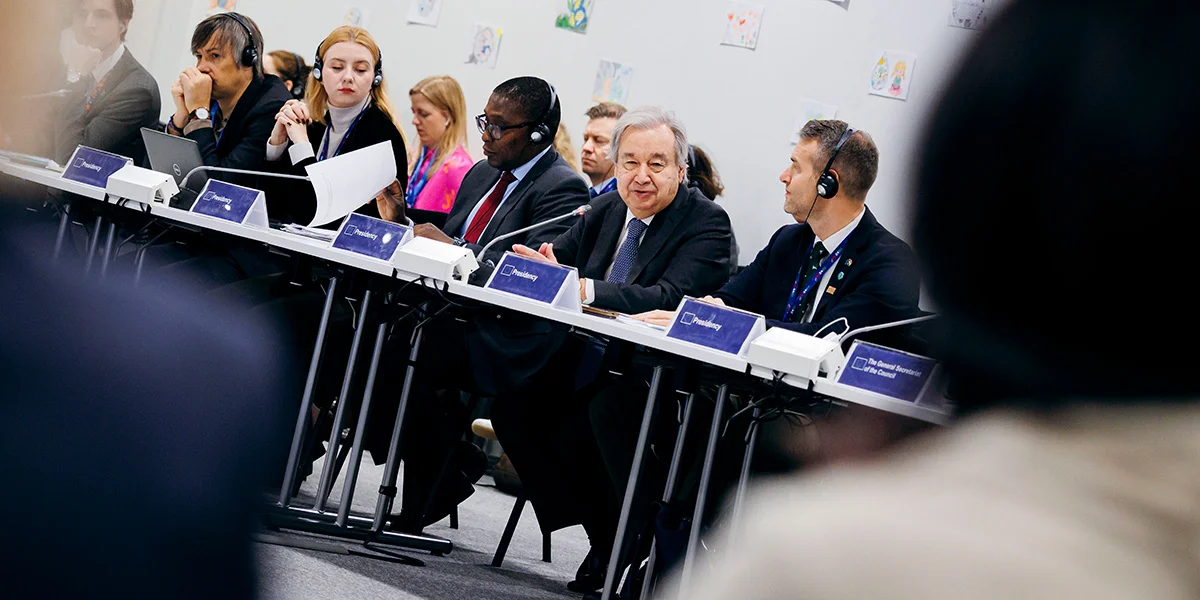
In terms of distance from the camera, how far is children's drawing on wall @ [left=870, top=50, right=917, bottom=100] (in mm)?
4004

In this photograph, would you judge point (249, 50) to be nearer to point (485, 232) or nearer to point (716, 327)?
point (485, 232)

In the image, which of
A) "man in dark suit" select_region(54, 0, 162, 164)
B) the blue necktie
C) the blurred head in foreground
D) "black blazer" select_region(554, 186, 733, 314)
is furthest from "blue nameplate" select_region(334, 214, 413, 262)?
the blurred head in foreground

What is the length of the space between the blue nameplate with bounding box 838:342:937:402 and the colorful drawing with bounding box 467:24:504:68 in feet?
11.3

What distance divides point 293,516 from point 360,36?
171cm

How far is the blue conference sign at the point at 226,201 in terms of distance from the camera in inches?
117

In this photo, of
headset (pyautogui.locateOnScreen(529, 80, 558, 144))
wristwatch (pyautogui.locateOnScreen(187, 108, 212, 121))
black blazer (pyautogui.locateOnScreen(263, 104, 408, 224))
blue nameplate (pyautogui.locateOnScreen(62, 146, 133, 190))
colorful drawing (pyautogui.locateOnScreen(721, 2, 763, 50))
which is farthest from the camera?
colorful drawing (pyautogui.locateOnScreen(721, 2, 763, 50))

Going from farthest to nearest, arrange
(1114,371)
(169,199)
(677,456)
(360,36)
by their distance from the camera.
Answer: (360,36) → (169,199) → (677,456) → (1114,371)

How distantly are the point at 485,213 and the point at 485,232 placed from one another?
0.08 meters

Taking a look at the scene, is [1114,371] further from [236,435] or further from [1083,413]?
[236,435]

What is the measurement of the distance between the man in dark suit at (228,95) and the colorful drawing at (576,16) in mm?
1378

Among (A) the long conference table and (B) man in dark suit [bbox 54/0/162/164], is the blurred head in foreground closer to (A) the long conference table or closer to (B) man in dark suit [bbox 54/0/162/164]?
(A) the long conference table

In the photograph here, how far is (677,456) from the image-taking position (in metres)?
2.47

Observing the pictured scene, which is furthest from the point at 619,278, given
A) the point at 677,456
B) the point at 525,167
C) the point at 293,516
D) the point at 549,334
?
the point at 293,516

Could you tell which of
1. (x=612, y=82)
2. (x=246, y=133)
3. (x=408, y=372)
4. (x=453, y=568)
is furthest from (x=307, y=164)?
(x=612, y=82)
